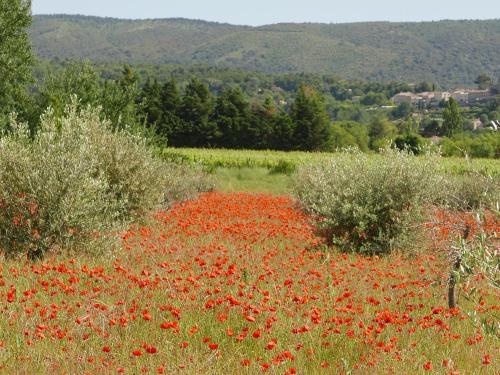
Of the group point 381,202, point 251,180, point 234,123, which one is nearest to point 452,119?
point 234,123

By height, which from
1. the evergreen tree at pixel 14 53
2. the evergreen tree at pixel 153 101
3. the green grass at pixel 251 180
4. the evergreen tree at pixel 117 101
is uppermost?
the evergreen tree at pixel 14 53

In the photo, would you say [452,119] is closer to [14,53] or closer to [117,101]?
[117,101]

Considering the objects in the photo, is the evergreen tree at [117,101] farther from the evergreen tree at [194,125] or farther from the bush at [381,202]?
the evergreen tree at [194,125]

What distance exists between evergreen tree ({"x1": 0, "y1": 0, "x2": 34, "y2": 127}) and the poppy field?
18646 mm

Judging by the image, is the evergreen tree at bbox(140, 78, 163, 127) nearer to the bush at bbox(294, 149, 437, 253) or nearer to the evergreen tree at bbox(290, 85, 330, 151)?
the evergreen tree at bbox(290, 85, 330, 151)

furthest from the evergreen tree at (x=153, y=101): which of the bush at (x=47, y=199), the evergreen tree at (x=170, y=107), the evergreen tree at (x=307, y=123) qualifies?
the bush at (x=47, y=199)

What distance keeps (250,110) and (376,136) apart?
175 feet

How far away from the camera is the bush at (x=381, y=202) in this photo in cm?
1376

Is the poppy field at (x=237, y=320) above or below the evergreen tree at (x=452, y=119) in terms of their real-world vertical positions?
above

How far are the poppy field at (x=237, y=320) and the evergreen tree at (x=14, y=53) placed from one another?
18.6 metres

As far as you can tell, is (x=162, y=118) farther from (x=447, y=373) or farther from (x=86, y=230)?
(x=447, y=373)

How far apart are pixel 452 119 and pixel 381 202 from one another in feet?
309

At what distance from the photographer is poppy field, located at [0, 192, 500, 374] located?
6.15 metres

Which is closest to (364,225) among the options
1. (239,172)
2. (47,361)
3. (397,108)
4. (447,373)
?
(447,373)
